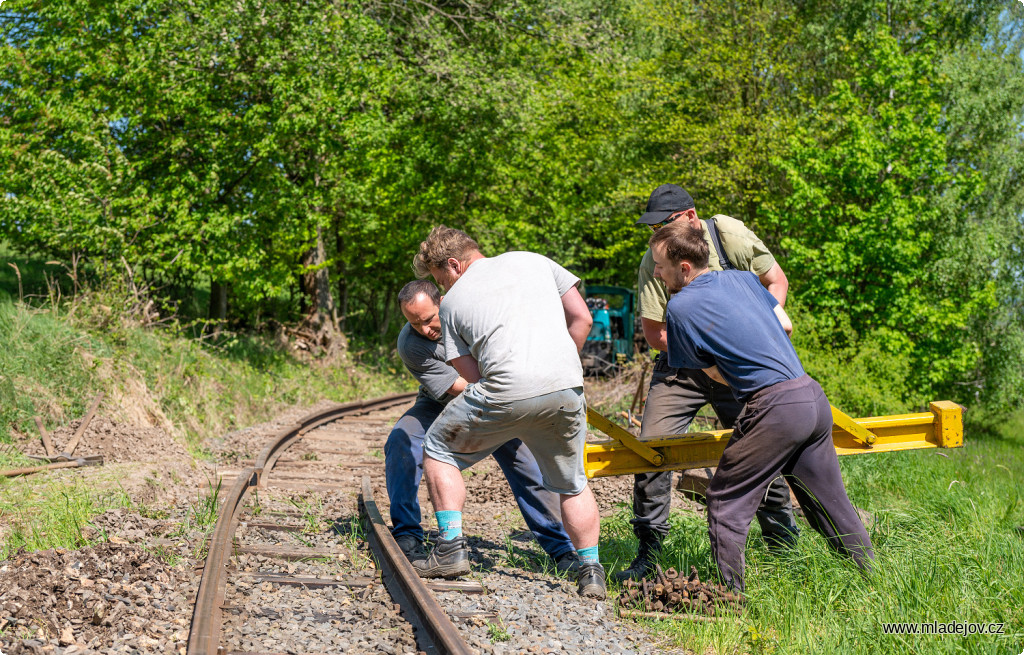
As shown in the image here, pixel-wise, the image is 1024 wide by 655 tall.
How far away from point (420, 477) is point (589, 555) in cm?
138

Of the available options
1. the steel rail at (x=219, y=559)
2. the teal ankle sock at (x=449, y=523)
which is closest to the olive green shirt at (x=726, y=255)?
the teal ankle sock at (x=449, y=523)

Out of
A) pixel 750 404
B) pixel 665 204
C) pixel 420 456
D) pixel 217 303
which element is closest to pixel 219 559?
pixel 420 456

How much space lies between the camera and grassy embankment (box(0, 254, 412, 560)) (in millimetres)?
6031

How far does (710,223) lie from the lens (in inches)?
203

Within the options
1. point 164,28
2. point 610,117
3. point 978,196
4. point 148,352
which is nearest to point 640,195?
point 610,117

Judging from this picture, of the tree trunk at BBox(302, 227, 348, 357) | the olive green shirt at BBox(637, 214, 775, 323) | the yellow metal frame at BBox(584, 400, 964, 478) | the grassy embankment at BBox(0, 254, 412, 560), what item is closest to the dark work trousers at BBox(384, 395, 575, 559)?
the yellow metal frame at BBox(584, 400, 964, 478)

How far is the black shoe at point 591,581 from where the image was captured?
462 cm

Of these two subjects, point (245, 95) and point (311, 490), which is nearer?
point (311, 490)

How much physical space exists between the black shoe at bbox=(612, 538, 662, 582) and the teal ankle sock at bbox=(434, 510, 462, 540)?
0.98 m

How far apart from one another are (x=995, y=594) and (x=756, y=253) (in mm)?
2217

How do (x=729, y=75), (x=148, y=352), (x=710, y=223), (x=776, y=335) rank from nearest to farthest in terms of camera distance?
(x=776, y=335) → (x=710, y=223) → (x=148, y=352) → (x=729, y=75)

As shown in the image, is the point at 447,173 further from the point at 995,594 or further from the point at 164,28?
the point at 995,594

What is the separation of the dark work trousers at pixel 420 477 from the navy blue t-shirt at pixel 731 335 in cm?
155

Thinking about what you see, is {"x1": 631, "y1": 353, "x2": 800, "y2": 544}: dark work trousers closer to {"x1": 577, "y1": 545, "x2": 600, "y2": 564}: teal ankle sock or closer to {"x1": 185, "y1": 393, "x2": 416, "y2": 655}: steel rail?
{"x1": 577, "y1": 545, "x2": 600, "y2": 564}: teal ankle sock
